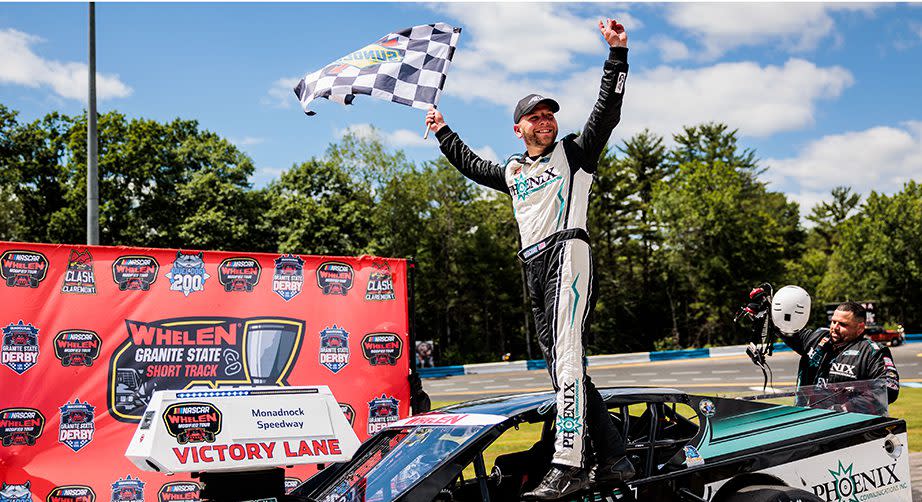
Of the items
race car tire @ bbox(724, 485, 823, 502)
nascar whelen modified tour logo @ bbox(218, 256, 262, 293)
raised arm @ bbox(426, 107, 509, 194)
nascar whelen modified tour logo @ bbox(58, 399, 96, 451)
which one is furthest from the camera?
nascar whelen modified tour logo @ bbox(218, 256, 262, 293)

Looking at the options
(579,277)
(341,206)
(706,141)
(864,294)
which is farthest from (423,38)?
(706,141)

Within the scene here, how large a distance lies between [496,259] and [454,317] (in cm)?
508

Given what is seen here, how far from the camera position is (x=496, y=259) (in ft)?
181

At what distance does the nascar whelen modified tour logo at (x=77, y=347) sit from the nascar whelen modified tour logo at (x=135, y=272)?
0.46 metres

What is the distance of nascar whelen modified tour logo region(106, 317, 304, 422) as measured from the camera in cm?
632

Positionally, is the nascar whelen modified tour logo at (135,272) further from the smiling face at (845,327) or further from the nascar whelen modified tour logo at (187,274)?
the smiling face at (845,327)

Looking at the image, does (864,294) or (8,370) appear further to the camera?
(864,294)

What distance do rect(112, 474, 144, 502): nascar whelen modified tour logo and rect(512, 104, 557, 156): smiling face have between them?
435 cm

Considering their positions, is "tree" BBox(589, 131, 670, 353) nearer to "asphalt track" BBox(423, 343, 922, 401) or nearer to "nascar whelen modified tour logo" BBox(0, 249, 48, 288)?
"asphalt track" BBox(423, 343, 922, 401)

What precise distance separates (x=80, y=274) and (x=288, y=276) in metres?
1.67

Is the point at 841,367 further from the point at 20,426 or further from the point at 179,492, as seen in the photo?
the point at 20,426

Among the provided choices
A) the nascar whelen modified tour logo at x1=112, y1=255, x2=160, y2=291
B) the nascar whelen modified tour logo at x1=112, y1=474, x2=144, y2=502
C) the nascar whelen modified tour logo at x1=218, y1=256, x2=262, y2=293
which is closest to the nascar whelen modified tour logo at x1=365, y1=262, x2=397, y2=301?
the nascar whelen modified tour logo at x1=218, y1=256, x2=262, y2=293

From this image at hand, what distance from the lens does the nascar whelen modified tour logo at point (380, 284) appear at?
7.26 meters

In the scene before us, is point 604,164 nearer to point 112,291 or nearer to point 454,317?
point 454,317
